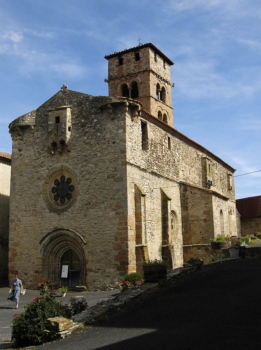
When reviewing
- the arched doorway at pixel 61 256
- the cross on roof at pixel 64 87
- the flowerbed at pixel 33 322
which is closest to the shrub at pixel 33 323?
the flowerbed at pixel 33 322

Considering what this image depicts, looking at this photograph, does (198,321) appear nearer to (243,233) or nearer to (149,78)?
(149,78)

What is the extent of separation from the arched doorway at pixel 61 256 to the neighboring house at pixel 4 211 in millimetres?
5536

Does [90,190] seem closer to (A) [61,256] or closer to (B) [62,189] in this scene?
(B) [62,189]

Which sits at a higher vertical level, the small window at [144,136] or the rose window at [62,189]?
the small window at [144,136]

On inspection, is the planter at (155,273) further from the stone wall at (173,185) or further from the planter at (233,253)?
the planter at (233,253)

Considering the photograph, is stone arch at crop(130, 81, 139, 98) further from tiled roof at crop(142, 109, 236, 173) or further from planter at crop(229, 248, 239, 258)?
planter at crop(229, 248, 239, 258)

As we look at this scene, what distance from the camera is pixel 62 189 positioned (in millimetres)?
18562

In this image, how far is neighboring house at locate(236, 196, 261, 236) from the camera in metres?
42.2

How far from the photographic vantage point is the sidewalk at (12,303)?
962 centimetres

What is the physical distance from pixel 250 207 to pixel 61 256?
30.5 metres

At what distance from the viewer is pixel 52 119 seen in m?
19.2

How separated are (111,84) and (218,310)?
26.2 m

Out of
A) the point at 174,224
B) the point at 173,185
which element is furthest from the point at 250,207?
the point at 173,185

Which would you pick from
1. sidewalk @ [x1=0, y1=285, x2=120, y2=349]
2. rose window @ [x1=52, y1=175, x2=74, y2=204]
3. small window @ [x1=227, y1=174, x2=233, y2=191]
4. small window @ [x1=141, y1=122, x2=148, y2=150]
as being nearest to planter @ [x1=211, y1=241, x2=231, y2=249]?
small window @ [x1=141, y1=122, x2=148, y2=150]
